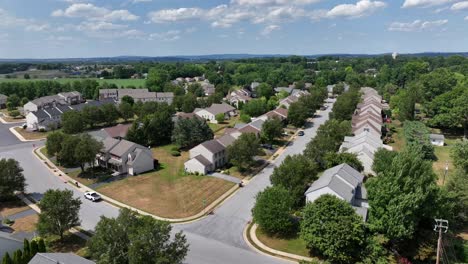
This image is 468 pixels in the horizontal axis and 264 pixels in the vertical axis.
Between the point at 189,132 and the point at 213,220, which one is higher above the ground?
the point at 189,132

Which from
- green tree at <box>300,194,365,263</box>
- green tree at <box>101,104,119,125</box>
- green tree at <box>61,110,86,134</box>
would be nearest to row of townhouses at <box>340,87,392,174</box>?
green tree at <box>300,194,365,263</box>

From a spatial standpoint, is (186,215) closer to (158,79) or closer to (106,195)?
(106,195)

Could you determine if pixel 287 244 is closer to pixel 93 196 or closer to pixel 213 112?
pixel 93 196

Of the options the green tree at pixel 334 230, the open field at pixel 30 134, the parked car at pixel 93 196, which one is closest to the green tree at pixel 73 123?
the open field at pixel 30 134

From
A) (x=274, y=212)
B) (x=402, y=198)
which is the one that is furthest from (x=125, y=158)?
(x=402, y=198)

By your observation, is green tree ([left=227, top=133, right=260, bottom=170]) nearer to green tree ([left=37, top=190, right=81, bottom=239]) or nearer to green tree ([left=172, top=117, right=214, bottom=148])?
green tree ([left=172, top=117, right=214, bottom=148])

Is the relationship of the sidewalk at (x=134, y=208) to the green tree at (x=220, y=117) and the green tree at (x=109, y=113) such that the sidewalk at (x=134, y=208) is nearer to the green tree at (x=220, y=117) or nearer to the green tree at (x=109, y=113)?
the green tree at (x=109, y=113)

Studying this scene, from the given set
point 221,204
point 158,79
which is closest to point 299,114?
point 221,204
